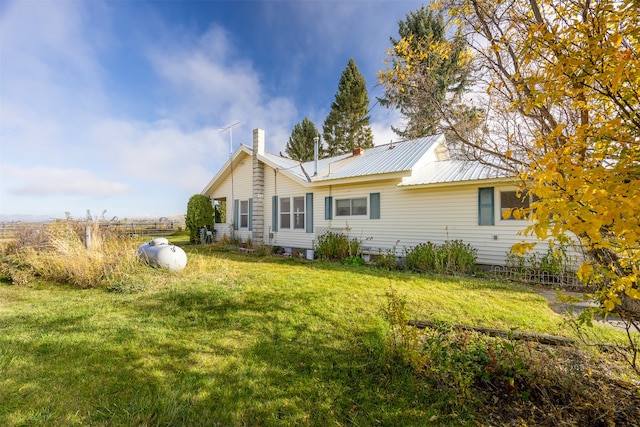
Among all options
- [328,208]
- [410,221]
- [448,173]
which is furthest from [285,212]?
[448,173]

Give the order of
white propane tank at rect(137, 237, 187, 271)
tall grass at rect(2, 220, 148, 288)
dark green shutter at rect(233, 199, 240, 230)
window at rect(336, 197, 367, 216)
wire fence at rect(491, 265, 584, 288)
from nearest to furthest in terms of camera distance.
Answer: tall grass at rect(2, 220, 148, 288), wire fence at rect(491, 265, 584, 288), white propane tank at rect(137, 237, 187, 271), window at rect(336, 197, 367, 216), dark green shutter at rect(233, 199, 240, 230)

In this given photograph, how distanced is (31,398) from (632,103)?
5.12 metres

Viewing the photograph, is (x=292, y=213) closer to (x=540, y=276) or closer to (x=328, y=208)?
(x=328, y=208)

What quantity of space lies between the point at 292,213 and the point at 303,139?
57.9 ft

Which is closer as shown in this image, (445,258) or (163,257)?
(163,257)

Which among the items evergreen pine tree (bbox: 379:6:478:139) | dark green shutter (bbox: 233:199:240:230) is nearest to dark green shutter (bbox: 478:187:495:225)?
evergreen pine tree (bbox: 379:6:478:139)

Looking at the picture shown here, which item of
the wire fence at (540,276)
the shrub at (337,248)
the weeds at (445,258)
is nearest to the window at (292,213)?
the shrub at (337,248)

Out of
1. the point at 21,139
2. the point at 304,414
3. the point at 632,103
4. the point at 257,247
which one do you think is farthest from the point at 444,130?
the point at 21,139

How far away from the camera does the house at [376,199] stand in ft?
25.7

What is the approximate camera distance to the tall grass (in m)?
5.79

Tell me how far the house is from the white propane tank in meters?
5.32

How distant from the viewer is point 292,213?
39.1 ft

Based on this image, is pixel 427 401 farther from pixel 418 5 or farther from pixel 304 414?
pixel 418 5

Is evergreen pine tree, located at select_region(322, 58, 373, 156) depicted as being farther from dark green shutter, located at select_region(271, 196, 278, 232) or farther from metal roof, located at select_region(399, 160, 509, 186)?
metal roof, located at select_region(399, 160, 509, 186)
